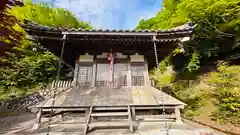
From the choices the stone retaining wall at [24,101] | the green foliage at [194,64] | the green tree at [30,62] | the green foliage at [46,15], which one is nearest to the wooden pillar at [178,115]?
the green foliage at [194,64]

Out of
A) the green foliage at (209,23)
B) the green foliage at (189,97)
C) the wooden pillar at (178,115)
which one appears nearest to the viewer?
the wooden pillar at (178,115)

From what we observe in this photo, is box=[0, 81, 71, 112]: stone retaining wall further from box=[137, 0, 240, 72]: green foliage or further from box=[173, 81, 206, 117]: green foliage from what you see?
box=[137, 0, 240, 72]: green foliage

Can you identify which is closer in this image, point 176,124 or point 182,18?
point 176,124

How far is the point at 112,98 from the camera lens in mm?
6289

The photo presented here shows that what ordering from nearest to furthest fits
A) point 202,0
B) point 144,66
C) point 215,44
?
point 144,66 < point 202,0 < point 215,44

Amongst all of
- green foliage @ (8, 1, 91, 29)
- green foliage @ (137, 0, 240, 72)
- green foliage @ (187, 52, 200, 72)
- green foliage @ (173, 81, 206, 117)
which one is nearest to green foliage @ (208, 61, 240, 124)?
Answer: green foliage @ (173, 81, 206, 117)

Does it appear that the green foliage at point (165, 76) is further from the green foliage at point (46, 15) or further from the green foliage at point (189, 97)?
the green foliage at point (46, 15)

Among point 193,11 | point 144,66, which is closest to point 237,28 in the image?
point 193,11

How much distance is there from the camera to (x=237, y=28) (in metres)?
12.8

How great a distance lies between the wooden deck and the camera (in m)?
5.85

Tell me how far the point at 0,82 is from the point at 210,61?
848 inches

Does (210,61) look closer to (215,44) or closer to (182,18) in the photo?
(215,44)

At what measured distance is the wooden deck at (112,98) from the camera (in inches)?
230

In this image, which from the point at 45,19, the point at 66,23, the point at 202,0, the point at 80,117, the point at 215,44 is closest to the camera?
the point at 80,117
